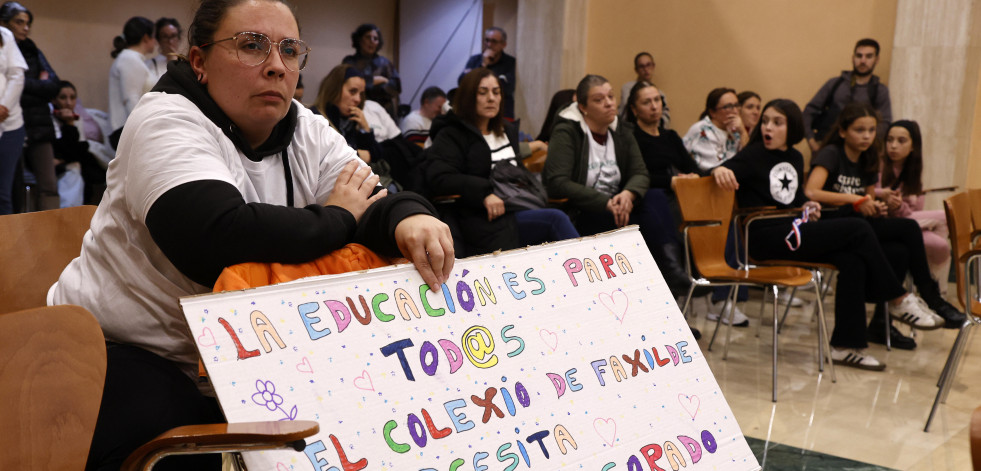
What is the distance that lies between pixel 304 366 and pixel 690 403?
27.4 inches

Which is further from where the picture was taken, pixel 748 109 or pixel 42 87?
pixel 748 109

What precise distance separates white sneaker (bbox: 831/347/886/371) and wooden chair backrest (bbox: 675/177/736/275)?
2.39 ft

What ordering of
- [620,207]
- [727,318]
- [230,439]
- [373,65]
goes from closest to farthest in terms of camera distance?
[230,439], [620,207], [727,318], [373,65]

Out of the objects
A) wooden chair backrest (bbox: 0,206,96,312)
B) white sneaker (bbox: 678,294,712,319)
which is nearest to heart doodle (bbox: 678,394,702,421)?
wooden chair backrest (bbox: 0,206,96,312)

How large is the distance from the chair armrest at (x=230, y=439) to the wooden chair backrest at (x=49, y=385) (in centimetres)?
12

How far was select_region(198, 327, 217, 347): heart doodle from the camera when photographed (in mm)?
1098

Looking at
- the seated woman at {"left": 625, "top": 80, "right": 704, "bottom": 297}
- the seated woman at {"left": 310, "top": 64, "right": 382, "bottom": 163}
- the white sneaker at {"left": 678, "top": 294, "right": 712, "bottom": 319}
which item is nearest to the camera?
the seated woman at {"left": 625, "top": 80, "right": 704, "bottom": 297}

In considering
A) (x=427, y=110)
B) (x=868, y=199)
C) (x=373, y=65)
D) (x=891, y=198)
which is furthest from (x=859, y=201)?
(x=373, y=65)

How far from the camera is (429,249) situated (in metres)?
1.33

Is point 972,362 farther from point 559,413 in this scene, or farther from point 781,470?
point 559,413

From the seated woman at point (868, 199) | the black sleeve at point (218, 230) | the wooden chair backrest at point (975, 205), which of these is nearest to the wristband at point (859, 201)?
the seated woman at point (868, 199)

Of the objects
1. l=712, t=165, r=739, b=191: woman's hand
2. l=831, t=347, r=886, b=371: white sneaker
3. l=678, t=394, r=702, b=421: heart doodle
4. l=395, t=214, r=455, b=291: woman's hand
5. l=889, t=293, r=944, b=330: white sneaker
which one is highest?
l=395, t=214, r=455, b=291: woman's hand

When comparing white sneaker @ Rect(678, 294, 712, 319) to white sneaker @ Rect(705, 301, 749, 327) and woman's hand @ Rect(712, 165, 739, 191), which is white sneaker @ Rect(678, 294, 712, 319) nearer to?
white sneaker @ Rect(705, 301, 749, 327)

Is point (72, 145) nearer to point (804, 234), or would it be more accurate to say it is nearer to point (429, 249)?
point (804, 234)
